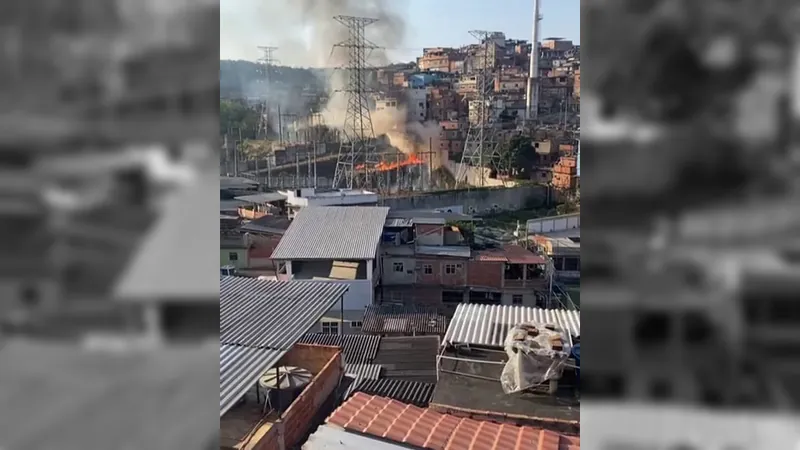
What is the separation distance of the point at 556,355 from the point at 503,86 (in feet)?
50.5

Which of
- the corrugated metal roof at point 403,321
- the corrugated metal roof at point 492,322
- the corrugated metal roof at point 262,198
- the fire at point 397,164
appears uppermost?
the fire at point 397,164

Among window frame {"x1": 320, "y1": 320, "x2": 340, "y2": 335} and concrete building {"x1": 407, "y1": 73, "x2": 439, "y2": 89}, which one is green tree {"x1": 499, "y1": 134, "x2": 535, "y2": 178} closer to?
concrete building {"x1": 407, "y1": 73, "x2": 439, "y2": 89}

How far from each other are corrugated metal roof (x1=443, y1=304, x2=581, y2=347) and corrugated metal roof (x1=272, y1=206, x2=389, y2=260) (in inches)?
92.6

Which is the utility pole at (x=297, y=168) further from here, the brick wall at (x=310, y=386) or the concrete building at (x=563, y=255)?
the brick wall at (x=310, y=386)

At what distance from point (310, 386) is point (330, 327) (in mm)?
2234

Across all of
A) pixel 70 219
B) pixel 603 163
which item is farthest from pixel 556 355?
pixel 70 219

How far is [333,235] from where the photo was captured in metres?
5.07

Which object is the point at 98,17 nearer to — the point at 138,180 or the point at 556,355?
the point at 138,180

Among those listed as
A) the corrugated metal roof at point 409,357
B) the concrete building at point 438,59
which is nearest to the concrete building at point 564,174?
the corrugated metal roof at point 409,357

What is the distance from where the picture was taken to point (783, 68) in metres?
0.61

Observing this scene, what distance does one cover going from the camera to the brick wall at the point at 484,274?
536cm

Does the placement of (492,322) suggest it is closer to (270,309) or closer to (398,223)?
(270,309)

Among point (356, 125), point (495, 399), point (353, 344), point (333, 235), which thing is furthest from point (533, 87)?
point (495, 399)

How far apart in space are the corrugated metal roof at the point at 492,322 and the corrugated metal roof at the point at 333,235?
2.35 meters
